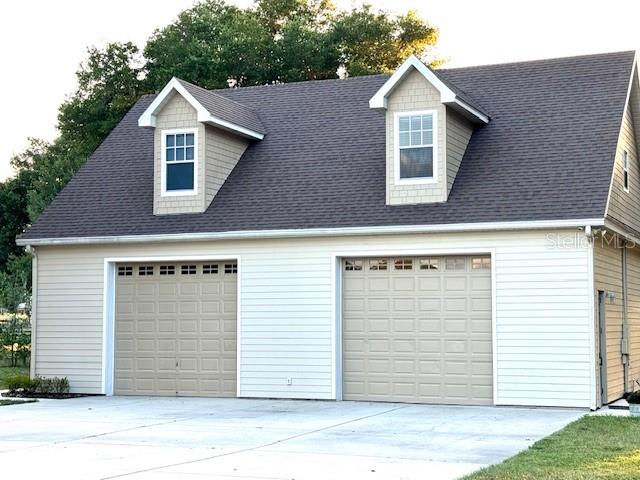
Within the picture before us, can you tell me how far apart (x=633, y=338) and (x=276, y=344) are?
7.06 meters

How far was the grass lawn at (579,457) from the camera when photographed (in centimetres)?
945

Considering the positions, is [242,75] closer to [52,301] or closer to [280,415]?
[52,301]

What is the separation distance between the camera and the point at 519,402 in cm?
1641

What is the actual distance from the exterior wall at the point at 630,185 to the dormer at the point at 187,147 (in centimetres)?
741

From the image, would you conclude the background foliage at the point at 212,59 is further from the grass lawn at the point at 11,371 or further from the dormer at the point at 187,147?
the dormer at the point at 187,147

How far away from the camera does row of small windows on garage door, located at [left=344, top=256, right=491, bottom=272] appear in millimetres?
17156

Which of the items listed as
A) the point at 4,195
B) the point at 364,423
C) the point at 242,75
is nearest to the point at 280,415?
the point at 364,423

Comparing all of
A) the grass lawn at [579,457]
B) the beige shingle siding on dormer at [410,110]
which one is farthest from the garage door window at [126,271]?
the grass lawn at [579,457]

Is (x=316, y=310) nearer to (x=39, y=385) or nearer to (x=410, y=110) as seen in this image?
(x=410, y=110)

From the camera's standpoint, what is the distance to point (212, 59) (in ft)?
112

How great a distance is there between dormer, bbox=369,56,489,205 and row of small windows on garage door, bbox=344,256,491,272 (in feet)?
3.47

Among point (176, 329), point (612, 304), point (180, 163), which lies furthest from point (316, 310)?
point (612, 304)

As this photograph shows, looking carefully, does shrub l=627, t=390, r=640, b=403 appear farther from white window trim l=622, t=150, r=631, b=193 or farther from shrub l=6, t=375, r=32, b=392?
shrub l=6, t=375, r=32, b=392

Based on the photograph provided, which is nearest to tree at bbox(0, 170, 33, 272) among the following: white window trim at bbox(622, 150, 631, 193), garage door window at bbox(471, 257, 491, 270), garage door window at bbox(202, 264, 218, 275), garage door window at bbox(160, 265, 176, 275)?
garage door window at bbox(160, 265, 176, 275)
